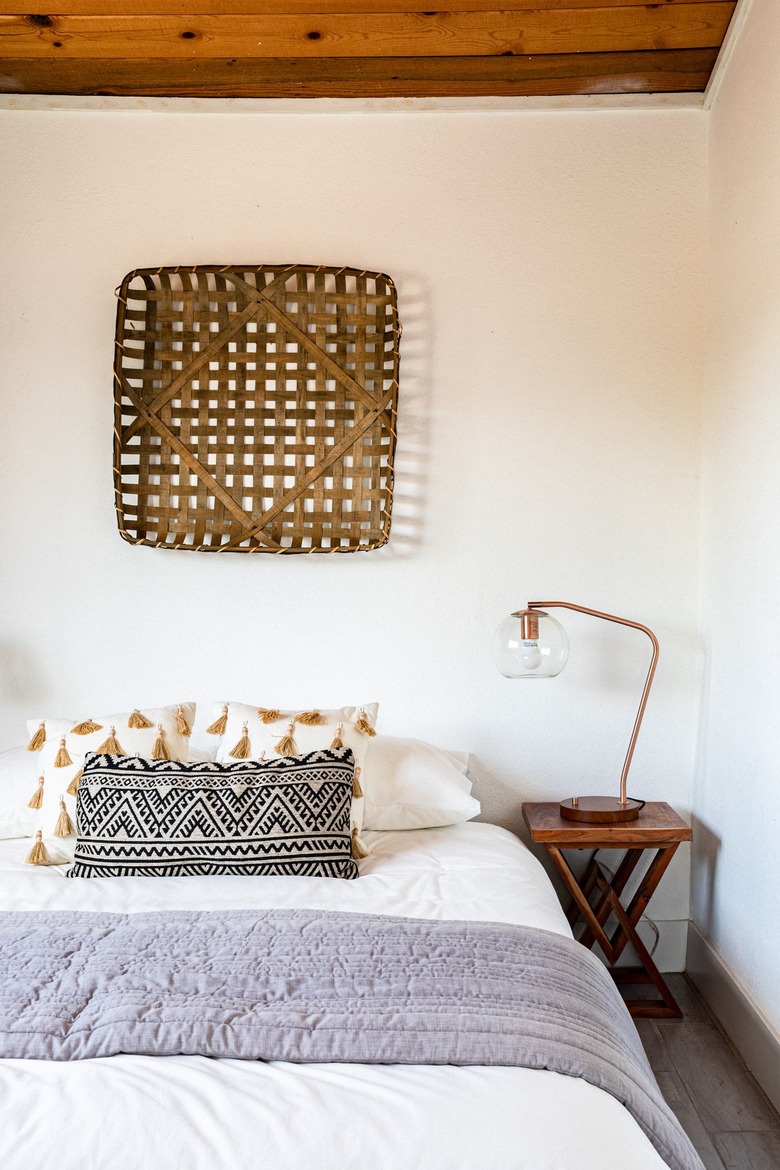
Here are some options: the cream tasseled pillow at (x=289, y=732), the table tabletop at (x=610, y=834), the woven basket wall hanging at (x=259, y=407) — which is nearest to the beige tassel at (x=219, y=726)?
the cream tasseled pillow at (x=289, y=732)

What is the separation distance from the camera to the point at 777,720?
6.81ft

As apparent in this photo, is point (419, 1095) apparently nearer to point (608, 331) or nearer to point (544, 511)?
point (544, 511)

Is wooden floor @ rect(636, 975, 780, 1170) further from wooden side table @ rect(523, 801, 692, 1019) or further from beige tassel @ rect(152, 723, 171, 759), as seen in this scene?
beige tassel @ rect(152, 723, 171, 759)

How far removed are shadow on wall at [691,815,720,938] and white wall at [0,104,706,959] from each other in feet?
0.28

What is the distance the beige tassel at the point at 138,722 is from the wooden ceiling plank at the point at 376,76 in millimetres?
1824

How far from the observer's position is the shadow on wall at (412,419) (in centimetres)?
271

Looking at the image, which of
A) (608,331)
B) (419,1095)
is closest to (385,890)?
(419,1095)

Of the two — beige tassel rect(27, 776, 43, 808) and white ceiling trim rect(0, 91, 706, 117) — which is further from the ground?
white ceiling trim rect(0, 91, 706, 117)

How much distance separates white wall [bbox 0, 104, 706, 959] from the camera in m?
2.69

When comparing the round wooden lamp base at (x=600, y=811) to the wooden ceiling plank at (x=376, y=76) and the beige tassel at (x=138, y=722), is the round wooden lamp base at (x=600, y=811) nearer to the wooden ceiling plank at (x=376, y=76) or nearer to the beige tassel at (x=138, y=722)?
the beige tassel at (x=138, y=722)

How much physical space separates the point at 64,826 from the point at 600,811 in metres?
1.35

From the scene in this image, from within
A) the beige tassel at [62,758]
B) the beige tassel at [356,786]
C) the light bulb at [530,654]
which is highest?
the light bulb at [530,654]

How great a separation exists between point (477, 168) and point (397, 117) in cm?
29

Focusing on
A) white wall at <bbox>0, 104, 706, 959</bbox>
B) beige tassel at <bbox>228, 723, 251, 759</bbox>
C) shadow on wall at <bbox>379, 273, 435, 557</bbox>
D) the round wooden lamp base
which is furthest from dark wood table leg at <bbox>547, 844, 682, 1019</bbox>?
shadow on wall at <bbox>379, 273, 435, 557</bbox>
